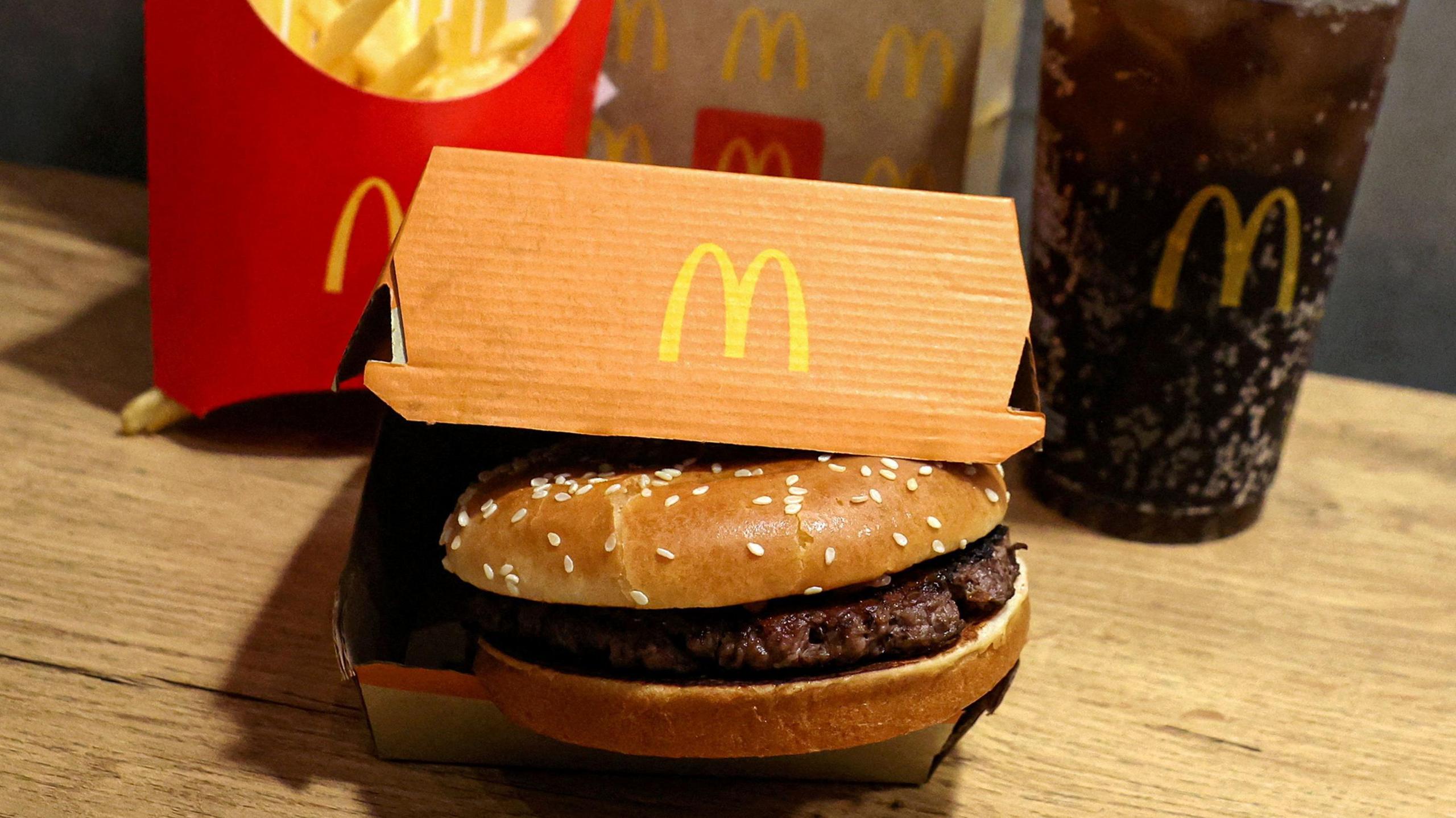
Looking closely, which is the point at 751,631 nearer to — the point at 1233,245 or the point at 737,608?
the point at 737,608

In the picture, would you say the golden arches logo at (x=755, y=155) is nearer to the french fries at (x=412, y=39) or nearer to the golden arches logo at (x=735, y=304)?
the french fries at (x=412, y=39)

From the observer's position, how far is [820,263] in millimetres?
→ 1019

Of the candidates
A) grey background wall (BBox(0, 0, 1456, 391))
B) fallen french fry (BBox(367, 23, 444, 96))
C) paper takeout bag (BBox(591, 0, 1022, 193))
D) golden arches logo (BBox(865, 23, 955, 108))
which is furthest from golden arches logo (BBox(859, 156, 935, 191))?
fallen french fry (BBox(367, 23, 444, 96))

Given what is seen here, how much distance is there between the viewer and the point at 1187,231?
1370mm

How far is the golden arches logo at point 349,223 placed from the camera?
4.72ft

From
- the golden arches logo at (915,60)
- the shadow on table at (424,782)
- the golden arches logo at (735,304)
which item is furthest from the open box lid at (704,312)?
the golden arches logo at (915,60)

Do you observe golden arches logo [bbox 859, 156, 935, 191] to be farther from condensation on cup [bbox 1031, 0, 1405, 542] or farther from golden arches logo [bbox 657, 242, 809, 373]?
golden arches logo [bbox 657, 242, 809, 373]

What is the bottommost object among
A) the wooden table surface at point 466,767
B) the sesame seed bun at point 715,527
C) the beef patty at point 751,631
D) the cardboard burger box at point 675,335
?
the wooden table surface at point 466,767

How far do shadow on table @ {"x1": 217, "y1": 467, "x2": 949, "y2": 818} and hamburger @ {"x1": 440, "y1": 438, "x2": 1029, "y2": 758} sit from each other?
0.40 feet

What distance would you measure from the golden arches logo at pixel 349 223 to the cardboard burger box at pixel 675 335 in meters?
0.36

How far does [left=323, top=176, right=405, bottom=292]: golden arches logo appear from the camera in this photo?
144cm

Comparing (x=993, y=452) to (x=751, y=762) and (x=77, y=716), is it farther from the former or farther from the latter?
(x=77, y=716)

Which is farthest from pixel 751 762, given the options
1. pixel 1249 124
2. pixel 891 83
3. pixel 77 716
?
pixel 891 83

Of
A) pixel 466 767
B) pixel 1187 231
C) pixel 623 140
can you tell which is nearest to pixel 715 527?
pixel 466 767
